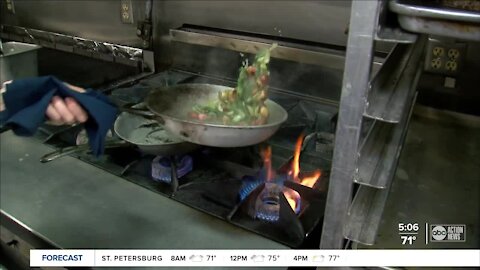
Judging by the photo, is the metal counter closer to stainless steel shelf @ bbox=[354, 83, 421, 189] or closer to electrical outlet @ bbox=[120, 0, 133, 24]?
stainless steel shelf @ bbox=[354, 83, 421, 189]

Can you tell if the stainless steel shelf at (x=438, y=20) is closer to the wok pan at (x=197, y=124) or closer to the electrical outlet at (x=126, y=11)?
the wok pan at (x=197, y=124)

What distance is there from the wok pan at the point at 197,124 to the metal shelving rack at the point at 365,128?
220mm

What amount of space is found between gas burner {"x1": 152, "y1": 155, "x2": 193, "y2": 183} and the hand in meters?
0.26

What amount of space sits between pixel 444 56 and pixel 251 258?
66cm

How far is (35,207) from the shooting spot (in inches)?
27.6

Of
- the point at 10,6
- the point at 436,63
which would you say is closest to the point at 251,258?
the point at 436,63

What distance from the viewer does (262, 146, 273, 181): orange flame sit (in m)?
0.77

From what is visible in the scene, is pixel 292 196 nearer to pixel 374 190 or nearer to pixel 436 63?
pixel 374 190

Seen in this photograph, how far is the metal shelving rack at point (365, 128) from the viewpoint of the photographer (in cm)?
44

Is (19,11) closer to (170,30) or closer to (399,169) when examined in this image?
(170,30)

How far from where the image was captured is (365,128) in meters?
0.50

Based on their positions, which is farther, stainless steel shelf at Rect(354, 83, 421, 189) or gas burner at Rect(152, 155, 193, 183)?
gas burner at Rect(152, 155, 193, 183)

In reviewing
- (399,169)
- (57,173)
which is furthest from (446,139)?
(57,173)

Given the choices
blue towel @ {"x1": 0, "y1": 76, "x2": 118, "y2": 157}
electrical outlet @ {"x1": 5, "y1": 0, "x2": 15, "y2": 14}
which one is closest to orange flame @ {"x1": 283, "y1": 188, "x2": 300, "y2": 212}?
blue towel @ {"x1": 0, "y1": 76, "x2": 118, "y2": 157}
